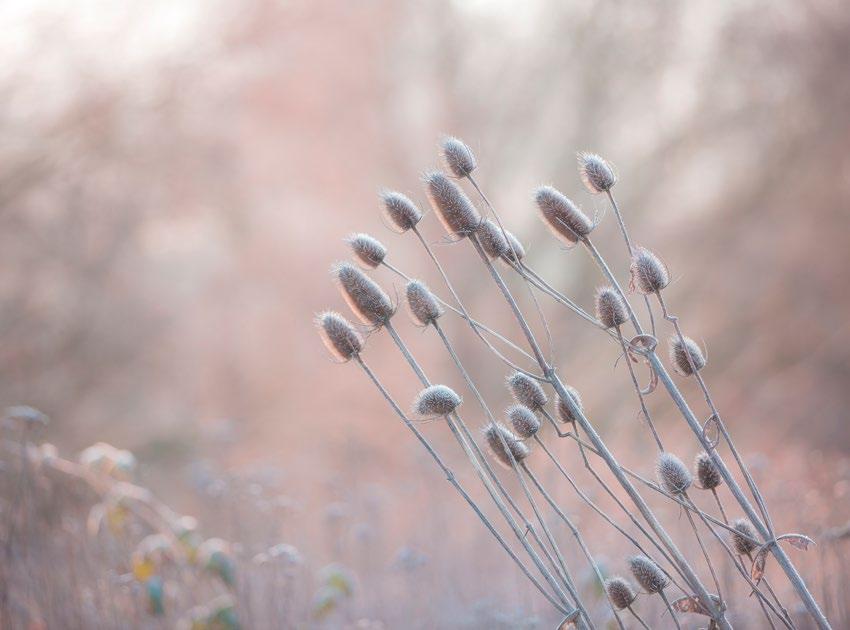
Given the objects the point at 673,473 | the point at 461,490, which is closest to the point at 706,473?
the point at 673,473

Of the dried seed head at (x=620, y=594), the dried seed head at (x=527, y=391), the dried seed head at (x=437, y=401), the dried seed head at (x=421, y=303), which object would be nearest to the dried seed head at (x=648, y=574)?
the dried seed head at (x=620, y=594)

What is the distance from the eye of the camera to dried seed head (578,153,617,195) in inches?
88.1

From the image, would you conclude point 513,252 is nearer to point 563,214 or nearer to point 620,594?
point 563,214

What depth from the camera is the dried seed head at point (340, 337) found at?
7.16 ft

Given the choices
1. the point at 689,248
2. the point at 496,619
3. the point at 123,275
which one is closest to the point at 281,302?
the point at 123,275

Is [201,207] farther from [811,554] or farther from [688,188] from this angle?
[811,554]

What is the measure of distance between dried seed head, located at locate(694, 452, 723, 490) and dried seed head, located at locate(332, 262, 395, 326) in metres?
0.80

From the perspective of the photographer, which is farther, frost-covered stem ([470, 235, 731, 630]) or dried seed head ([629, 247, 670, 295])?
dried seed head ([629, 247, 670, 295])

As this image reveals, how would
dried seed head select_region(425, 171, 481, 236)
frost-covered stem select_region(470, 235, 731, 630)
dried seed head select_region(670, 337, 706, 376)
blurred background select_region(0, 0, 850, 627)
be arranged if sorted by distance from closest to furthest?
frost-covered stem select_region(470, 235, 731, 630) → dried seed head select_region(425, 171, 481, 236) → dried seed head select_region(670, 337, 706, 376) → blurred background select_region(0, 0, 850, 627)

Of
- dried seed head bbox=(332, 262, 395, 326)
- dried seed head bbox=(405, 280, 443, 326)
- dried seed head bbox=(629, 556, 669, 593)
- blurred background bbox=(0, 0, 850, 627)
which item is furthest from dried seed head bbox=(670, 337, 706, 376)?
blurred background bbox=(0, 0, 850, 627)

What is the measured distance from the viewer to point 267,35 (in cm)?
1029

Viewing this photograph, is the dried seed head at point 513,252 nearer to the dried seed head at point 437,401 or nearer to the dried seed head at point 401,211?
the dried seed head at point 401,211

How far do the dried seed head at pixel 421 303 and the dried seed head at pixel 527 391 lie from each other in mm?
233

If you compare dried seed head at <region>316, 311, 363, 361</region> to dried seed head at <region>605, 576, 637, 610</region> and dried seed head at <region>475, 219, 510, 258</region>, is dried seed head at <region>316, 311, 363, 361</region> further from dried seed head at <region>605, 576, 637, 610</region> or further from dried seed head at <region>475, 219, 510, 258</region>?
dried seed head at <region>605, 576, 637, 610</region>
